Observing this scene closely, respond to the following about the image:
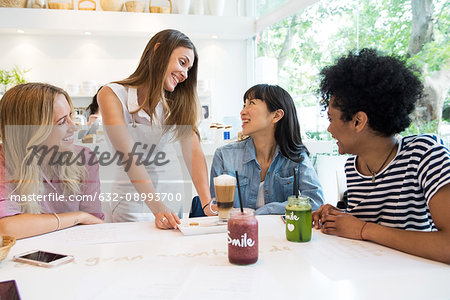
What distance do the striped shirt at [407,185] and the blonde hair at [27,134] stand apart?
4.02 ft

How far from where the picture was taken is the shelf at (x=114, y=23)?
4957mm

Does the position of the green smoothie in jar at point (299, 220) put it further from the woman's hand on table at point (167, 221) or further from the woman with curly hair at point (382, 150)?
the woman's hand on table at point (167, 221)

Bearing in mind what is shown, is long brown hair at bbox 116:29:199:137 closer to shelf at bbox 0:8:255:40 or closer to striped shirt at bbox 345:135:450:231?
striped shirt at bbox 345:135:450:231

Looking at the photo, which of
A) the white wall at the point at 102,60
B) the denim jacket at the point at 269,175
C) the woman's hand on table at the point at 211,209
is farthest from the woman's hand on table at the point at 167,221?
the white wall at the point at 102,60

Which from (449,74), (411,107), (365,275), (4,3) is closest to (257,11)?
(4,3)

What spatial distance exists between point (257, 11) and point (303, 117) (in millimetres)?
2123

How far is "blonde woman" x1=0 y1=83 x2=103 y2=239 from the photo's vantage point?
1544 mm

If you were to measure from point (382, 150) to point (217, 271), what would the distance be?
774mm

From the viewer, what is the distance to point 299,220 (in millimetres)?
1269

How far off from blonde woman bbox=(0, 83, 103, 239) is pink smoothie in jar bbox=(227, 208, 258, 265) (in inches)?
29.9

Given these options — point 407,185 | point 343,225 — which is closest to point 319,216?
point 343,225

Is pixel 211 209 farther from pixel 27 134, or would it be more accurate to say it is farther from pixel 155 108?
pixel 27 134

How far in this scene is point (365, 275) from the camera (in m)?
0.98

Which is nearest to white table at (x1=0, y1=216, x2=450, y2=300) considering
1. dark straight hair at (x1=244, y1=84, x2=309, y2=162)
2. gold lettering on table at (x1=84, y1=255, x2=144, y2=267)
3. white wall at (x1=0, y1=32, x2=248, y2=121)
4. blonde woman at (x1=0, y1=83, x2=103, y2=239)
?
gold lettering on table at (x1=84, y1=255, x2=144, y2=267)
